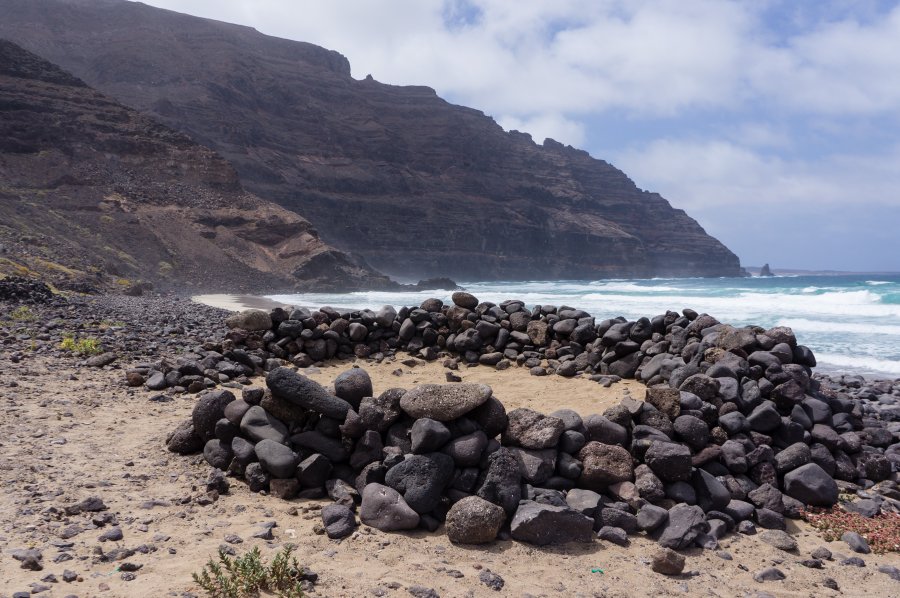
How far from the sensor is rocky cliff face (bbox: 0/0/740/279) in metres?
94.7

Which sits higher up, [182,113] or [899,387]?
[182,113]

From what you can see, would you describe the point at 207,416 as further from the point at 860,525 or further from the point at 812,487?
the point at 860,525

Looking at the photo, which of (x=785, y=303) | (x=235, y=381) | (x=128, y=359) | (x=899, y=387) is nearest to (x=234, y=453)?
(x=235, y=381)

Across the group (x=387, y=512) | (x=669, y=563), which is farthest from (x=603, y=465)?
(x=387, y=512)

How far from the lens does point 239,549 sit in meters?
4.17

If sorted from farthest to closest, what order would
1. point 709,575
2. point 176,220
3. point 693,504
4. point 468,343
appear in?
point 176,220 → point 468,343 → point 693,504 → point 709,575

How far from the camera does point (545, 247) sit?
389 ft

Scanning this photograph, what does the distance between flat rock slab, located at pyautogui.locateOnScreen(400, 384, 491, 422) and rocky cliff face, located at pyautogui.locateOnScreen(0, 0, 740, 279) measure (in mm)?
87350

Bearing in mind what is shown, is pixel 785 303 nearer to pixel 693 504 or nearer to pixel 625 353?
pixel 625 353

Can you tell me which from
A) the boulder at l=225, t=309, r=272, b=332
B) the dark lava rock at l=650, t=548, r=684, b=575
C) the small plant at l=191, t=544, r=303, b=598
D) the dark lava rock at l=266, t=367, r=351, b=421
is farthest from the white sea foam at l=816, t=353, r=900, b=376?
the small plant at l=191, t=544, r=303, b=598

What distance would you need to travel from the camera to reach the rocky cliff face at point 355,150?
94688 mm

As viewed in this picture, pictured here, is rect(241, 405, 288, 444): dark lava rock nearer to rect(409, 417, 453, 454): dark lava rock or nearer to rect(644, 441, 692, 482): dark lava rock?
rect(409, 417, 453, 454): dark lava rock

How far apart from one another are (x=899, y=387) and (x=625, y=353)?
685 centimetres

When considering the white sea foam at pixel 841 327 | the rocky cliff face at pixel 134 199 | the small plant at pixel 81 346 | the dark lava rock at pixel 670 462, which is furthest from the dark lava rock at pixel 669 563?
the rocky cliff face at pixel 134 199
